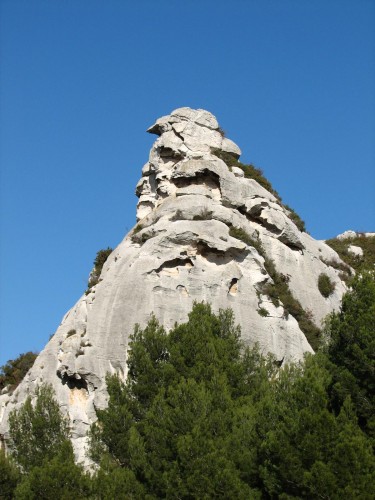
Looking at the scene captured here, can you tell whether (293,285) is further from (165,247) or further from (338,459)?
(338,459)

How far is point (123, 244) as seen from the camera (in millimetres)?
39875

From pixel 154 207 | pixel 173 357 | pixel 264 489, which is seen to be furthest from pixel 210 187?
pixel 264 489

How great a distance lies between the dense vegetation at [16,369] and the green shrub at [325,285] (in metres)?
15.0

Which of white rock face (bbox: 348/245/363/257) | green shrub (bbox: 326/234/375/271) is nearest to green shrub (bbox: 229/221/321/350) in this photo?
green shrub (bbox: 326/234/375/271)

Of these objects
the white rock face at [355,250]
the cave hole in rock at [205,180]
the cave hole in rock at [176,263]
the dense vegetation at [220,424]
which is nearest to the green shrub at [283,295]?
the cave hole in rock at [176,263]

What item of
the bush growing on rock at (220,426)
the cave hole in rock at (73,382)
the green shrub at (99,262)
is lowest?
the bush growing on rock at (220,426)

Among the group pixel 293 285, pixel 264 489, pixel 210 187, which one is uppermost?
pixel 210 187

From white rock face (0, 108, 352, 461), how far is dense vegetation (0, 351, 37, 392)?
328cm

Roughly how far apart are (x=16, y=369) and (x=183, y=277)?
11451 millimetres

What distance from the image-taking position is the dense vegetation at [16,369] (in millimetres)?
40688

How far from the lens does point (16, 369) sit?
41719 millimetres

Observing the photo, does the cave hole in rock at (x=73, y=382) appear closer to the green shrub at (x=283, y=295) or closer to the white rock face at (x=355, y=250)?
the green shrub at (x=283, y=295)

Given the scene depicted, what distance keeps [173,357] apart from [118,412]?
9.24ft

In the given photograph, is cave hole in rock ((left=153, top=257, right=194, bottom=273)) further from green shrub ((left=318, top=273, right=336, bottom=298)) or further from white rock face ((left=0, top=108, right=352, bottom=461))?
green shrub ((left=318, top=273, right=336, bottom=298))
